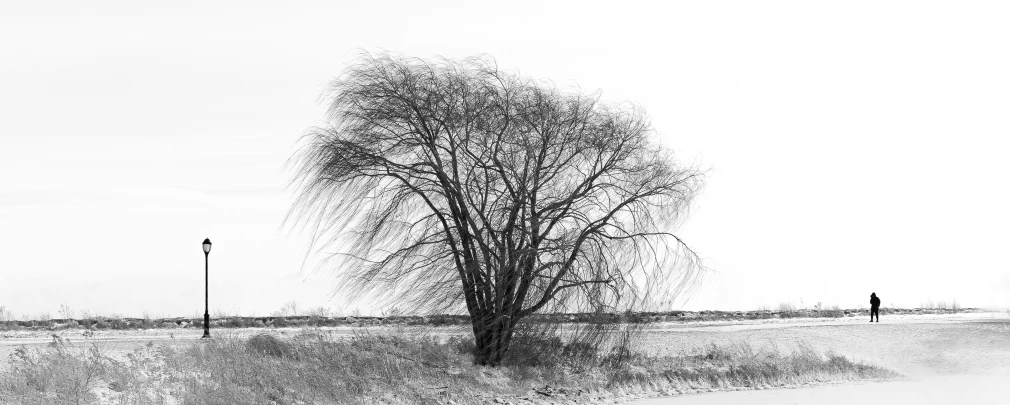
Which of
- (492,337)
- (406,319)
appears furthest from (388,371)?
(492,337)

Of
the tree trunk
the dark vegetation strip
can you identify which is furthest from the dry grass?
the dark vegetation strip

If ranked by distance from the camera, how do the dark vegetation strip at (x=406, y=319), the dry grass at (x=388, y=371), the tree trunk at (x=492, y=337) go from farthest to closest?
the dark vegetation strip at (x=406, y=319) < the tree trunk at (x=492, y=337) < the dry grass at (x=388, y=371)

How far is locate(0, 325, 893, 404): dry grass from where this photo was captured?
55.8 feet

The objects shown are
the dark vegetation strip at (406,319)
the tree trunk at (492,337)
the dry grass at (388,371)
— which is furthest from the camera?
the dark vegetation strip at (406,319)

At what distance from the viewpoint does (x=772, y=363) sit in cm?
2616

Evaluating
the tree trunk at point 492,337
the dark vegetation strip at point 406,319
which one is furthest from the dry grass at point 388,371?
the dark vegetation strip at point 406,319

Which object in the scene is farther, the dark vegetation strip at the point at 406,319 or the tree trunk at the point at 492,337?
the dark vegetation strip at the point at 406,319

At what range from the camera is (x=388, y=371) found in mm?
20875

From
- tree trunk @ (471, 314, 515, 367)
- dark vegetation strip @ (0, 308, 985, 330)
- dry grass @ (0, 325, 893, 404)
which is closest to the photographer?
dry grass @ (0, 325, 893, 404)

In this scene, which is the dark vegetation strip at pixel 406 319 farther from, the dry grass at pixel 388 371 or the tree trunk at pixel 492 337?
the dry grass at pixel 388 371

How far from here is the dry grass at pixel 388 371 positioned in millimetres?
17016

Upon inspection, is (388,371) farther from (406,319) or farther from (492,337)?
(492,337)

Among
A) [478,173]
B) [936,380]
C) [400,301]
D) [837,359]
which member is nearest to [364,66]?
[478,173]

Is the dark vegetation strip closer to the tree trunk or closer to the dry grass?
the tree trunk
